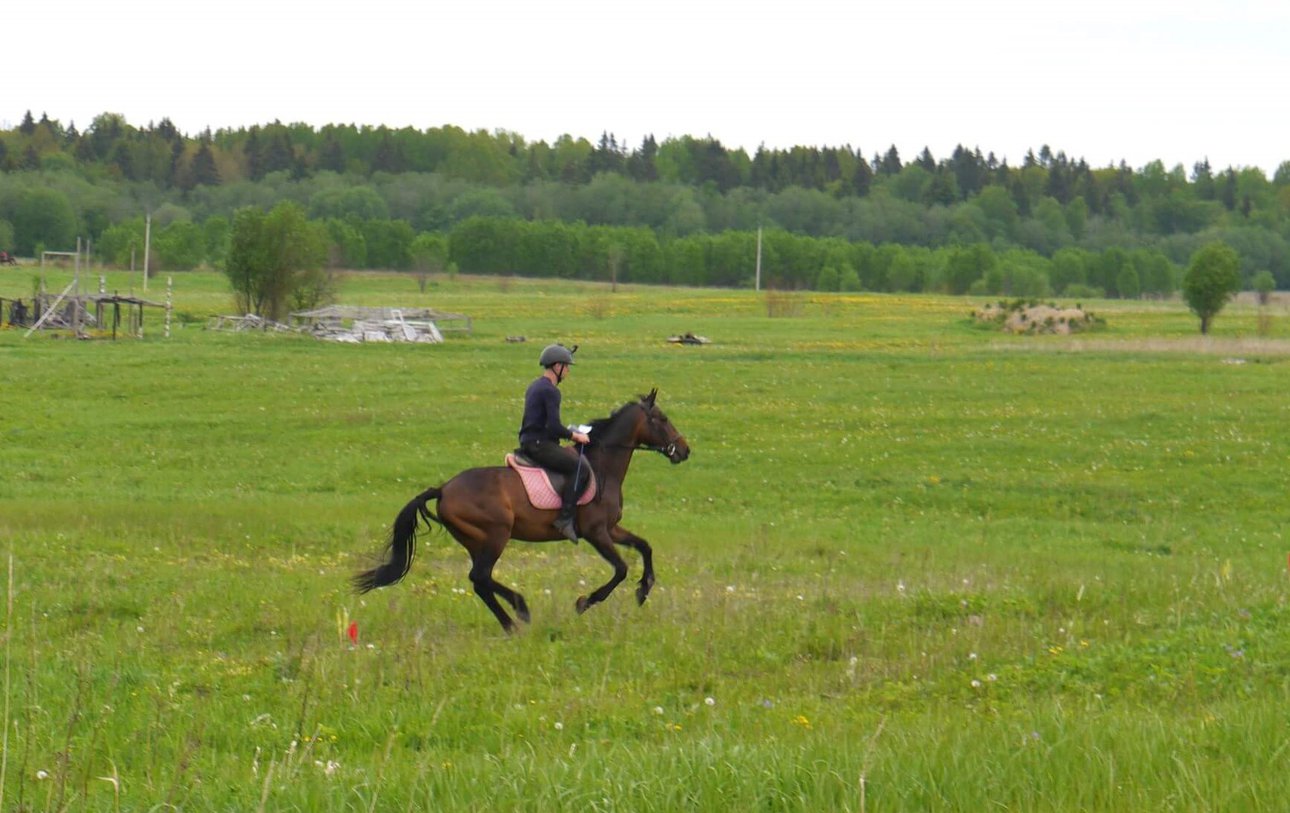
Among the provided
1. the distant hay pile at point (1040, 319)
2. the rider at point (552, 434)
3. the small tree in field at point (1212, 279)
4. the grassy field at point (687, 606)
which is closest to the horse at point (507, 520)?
the rider at point (552, 434)

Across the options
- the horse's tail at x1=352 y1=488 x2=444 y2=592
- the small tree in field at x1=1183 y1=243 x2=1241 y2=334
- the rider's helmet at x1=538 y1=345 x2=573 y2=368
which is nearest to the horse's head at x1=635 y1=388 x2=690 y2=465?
the rider's helmet at x1=538 y1=345 x2=573 y2=368

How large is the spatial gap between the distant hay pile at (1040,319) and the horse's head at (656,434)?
231 feet

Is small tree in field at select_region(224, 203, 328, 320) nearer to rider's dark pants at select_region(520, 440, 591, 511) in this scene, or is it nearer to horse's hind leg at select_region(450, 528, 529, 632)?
rider's dark pants at select_region(520, 440, 591, 511)

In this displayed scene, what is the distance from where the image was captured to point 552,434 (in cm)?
1461

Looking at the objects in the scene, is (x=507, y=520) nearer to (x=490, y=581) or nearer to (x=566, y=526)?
(x=566, y=526)

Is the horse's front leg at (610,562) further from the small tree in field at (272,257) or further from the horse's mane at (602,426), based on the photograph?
the small tree in field at (272,257)

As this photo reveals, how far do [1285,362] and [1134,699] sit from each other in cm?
4641

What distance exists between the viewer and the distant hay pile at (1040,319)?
84.7 meters

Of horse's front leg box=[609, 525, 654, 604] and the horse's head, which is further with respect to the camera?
the horse's head

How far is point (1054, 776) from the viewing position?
22.3 ft

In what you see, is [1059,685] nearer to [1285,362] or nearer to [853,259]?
[1285,362]

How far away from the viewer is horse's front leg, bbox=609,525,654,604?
14.3 m

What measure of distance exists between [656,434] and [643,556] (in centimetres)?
176

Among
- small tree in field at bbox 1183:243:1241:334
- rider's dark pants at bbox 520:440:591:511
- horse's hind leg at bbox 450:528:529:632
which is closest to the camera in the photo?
horse's hind leg at bbox 450:528:529:632
